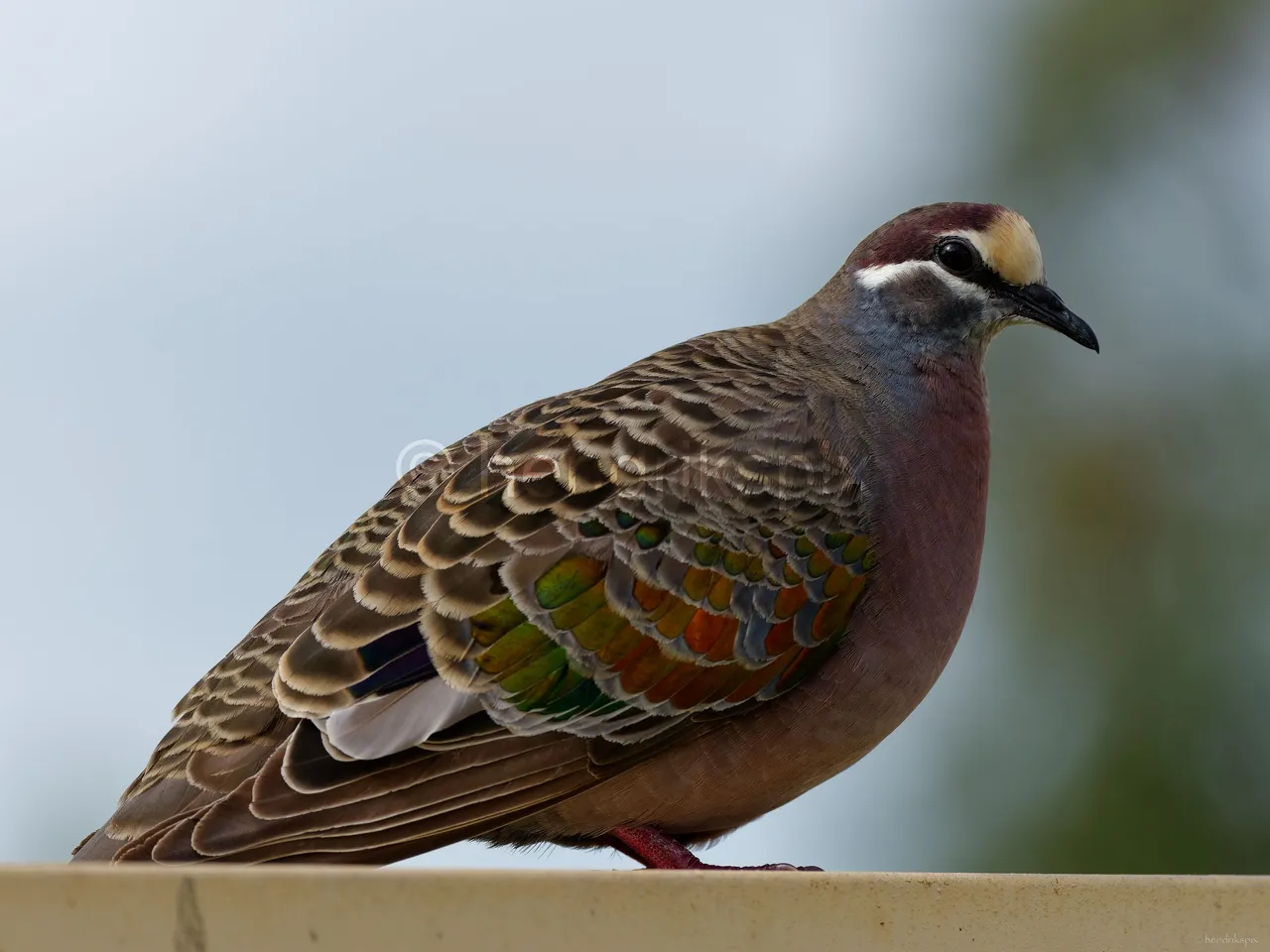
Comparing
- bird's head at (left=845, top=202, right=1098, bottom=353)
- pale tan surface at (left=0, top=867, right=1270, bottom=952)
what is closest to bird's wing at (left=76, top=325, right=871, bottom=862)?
bird's head at (left=845, top=202, right=1098, bottom=353)

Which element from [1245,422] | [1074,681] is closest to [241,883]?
[1074,681]

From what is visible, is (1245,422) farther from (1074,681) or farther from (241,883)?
(241,883)

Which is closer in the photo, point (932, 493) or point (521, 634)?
point (521, 634)

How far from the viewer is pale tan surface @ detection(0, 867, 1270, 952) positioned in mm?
2102

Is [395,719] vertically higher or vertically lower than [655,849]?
higher

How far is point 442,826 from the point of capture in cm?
334

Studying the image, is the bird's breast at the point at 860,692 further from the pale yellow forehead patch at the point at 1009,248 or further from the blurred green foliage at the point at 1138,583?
the blurred green foliage at the point at 1138,583

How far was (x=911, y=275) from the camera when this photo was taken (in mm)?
4469

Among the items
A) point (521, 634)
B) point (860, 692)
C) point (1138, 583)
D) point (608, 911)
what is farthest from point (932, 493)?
point (1138, 583)

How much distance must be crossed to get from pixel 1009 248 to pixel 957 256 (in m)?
0.14

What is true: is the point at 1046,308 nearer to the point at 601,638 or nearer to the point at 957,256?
the point at 957,256

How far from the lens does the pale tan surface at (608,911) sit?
2.10 metres

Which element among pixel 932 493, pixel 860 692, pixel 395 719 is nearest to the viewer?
pixel 395 719

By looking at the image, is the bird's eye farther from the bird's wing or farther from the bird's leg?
the bird's leg
